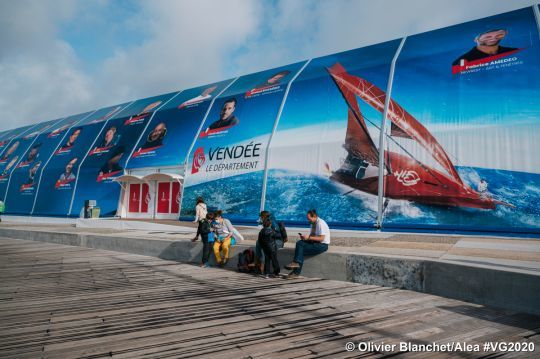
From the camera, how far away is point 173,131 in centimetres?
2316

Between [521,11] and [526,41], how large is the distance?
2.15m

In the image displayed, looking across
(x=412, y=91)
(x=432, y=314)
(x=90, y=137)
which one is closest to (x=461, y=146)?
(x=412, y=91)

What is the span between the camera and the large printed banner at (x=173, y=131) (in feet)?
72.5

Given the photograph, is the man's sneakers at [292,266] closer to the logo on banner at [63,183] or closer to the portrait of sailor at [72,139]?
the logo on banner at [63,183]

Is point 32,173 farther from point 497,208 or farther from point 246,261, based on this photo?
point 497,208

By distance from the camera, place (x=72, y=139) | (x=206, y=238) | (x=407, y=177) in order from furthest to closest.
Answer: (x=72, y=139), (x=407, y=177), (x=206, y=238)

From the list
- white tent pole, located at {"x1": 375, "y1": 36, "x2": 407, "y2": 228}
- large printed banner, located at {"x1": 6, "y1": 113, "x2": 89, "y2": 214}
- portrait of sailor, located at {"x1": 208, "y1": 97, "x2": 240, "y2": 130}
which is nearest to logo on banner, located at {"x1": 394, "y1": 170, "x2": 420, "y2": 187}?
white tent pole, located at {"x1": 375, "y1": 36, "x2": 407, "y2": 228}

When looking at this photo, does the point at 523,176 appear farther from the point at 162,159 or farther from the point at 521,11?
the point at 162,159

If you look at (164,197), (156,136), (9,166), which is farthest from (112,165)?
(9,166)

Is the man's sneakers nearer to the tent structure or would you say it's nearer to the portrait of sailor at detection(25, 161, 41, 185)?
the tent structure

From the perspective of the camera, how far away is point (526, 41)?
1305cm

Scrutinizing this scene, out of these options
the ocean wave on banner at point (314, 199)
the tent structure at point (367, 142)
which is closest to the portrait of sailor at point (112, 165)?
the tent structure at point (367, 142)

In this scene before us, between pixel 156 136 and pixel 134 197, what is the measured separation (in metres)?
4.36

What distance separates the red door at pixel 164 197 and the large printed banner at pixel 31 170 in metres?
13.9
